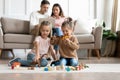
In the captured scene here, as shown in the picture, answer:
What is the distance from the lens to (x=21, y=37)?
15.1ft

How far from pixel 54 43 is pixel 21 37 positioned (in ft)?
4.13

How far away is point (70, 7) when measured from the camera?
20.1ft

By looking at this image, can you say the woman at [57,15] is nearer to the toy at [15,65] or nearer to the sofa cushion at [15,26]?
the sofa cushion at [15,26]

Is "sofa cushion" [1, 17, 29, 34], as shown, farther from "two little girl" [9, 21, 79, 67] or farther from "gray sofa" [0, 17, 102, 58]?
"two little girl" [9, 21, 79, 67]

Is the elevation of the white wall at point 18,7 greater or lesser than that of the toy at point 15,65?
greater

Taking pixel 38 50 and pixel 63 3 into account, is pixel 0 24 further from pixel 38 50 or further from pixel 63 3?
pixel 38 50

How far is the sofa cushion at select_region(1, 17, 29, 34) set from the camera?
4938 millimetres

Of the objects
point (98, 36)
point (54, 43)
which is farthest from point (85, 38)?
point (54, 43)

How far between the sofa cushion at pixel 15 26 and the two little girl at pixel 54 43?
157cm

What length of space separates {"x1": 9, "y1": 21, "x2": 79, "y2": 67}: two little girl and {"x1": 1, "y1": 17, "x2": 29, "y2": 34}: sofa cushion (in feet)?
5.15

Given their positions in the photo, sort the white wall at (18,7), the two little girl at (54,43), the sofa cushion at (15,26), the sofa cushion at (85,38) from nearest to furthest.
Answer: the two little girl at (54,43) → the sofa cushion at (85,38) → the sofa cushion at (15,26) → the white wall at (18,7)

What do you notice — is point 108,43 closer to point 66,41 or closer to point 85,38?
point 85,38

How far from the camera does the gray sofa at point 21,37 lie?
4.59 meters

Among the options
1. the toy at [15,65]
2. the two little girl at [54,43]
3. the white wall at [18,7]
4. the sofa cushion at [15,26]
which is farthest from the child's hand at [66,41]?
the white wall at [18,7]
